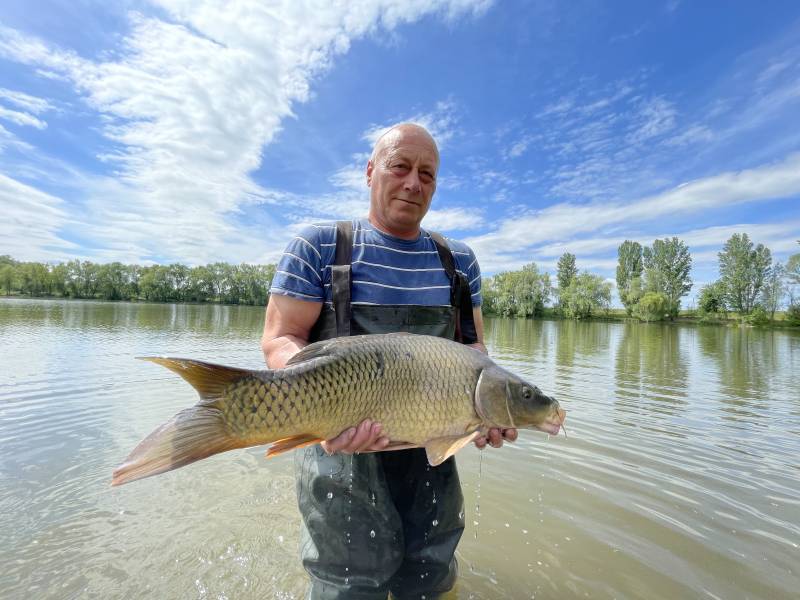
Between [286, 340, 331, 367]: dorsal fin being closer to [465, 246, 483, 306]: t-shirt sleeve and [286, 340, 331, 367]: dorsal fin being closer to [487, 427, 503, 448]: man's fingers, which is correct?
[487, 427, 503, 448]: man's fingers

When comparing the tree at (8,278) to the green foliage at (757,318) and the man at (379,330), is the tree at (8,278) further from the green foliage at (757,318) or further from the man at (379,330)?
the green foliage at (757,318)

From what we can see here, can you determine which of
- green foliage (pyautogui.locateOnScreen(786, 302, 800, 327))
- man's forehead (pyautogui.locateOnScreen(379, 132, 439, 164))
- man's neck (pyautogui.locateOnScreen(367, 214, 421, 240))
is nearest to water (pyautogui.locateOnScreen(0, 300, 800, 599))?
man's neck (pyautogui.locateOnScreen(367, 214, 421, 240))

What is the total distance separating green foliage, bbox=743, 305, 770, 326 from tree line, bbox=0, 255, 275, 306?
90.2 meters

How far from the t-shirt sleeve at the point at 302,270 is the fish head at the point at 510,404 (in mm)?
1081

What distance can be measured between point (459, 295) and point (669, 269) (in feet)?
309

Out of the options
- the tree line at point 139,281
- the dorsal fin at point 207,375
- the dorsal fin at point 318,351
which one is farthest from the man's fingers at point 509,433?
the tree line at point 139,281

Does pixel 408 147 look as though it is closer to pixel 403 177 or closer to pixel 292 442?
pixel 403 177

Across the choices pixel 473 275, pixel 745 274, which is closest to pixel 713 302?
pixel 745 274

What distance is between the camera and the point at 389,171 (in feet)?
8.80

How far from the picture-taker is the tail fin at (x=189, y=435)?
156cm

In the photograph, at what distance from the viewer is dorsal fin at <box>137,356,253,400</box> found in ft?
5.72

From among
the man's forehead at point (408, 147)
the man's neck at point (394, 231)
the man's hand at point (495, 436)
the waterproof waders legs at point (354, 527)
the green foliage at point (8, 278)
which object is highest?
the green foliage at point (8, 278)

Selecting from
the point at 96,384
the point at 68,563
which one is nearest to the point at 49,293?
the point at 96,384

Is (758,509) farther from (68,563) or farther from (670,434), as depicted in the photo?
(68,563)
